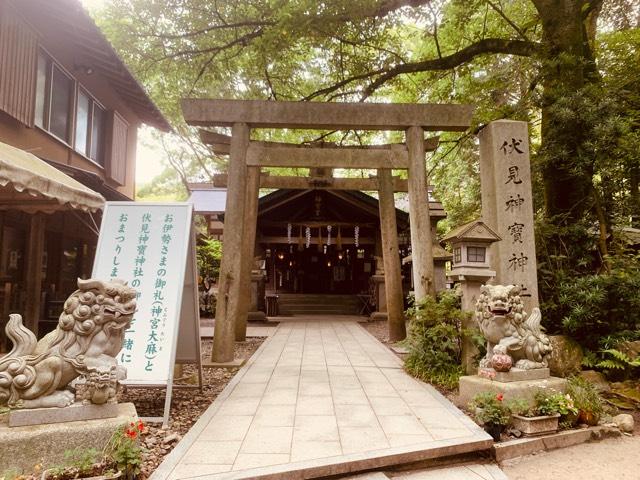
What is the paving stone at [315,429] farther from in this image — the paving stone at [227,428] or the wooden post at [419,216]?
the wooden post at [419,216]

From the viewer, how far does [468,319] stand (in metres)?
6.19

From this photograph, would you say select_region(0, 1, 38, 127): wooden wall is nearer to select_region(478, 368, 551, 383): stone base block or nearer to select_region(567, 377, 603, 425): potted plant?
select_region(478, 368, 551, 383): stone base block

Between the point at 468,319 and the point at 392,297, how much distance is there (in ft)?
12.7

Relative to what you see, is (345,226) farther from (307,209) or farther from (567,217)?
(567,217)

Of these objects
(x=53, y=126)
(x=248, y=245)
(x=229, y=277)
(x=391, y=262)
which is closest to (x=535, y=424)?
(x=229, y=277)

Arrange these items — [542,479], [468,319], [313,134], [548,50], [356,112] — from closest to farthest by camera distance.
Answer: [542,479] < [468,319] < [356,112] < [548,50] < [313,134]

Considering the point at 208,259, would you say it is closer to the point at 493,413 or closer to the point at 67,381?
the point at 67,381

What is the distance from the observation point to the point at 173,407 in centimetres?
494

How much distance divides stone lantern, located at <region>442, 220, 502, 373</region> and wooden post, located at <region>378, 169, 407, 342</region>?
377 centimetres

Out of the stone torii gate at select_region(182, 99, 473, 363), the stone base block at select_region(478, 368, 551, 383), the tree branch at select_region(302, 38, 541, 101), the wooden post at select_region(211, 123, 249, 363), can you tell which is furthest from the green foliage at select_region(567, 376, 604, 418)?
the tree branch at select_region(302, 38, 541, 101)

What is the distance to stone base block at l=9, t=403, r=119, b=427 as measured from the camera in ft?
9.89

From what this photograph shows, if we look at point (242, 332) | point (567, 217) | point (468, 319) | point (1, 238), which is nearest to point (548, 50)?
point (567, 217)

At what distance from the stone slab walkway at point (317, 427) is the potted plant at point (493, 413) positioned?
5.6 inches

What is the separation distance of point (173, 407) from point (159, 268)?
171cm
